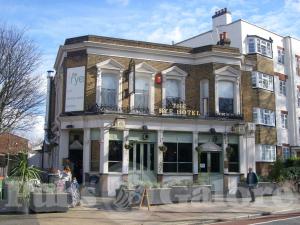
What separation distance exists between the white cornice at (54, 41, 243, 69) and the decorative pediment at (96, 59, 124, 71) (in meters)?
0.46

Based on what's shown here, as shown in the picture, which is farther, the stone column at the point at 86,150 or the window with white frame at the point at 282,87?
the window with white frame at the point at 282,87

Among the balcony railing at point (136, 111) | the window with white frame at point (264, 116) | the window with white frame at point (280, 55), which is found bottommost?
the balcony railing at point (136, 111)

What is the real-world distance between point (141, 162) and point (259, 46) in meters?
16.1

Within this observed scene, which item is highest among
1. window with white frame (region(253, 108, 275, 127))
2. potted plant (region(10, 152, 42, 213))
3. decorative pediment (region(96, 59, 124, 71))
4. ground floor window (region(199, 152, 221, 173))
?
decorative pediment (region(96, 59, 124, 71))

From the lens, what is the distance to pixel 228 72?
2823cm

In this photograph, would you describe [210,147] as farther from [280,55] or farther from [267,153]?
[280,55]

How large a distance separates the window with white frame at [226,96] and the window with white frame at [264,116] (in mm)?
5772

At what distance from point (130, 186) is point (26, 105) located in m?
9.35

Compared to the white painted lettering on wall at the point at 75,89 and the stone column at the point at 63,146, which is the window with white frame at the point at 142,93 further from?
the stone column at the point at 63,146

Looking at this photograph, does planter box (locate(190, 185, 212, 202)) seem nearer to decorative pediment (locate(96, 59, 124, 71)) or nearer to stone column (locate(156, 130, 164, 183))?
stone column (locate(156, 130, 164, 183))

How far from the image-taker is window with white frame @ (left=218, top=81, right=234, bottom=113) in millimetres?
28031

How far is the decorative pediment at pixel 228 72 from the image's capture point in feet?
91.6

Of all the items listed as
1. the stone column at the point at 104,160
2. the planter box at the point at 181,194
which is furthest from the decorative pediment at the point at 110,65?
the planter box at the point at 181,194

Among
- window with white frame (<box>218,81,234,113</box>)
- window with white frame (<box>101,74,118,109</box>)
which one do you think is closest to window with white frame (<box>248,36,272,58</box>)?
window with white frame (<box>218,81,234,113</box>)
